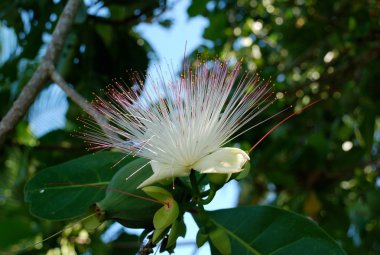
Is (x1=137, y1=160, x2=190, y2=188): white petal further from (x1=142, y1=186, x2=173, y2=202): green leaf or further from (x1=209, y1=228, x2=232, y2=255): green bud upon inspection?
(x1=209, y1=228, x2=232, y2=255): green bud

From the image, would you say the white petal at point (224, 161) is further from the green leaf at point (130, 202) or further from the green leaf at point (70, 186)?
the green leaf at point (70, 186)

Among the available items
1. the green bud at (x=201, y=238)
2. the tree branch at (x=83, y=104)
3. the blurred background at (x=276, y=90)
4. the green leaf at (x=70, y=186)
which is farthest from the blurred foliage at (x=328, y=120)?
the green bud at (x=201, y=238)

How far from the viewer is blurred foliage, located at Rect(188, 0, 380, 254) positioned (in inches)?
133

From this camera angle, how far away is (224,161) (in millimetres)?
1440

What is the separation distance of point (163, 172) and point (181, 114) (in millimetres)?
204

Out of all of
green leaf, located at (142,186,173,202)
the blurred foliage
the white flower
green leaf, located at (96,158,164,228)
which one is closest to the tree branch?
the white flower

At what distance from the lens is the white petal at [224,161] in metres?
1.41

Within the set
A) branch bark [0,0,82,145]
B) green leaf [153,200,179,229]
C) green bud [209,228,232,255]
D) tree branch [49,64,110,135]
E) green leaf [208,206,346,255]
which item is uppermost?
branch bark [0,0,82,145]

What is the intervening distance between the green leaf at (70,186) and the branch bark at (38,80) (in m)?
0.19

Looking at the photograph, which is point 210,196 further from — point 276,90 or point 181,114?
point 276,90

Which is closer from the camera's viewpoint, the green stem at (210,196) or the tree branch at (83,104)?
the green stem at (210,196)

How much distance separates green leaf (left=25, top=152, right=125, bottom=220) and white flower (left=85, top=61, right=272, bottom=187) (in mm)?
161

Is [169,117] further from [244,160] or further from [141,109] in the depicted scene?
[244,160]

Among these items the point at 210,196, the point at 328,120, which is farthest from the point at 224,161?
the point at 328,120
